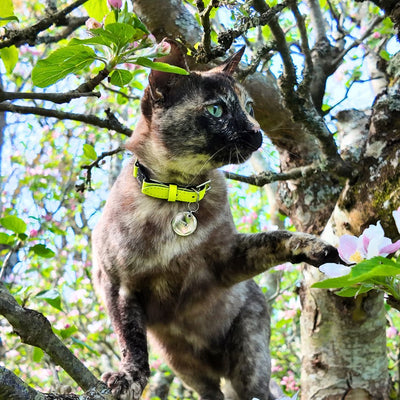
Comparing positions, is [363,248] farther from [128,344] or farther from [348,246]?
[128,344]

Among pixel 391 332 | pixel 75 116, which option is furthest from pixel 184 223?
pixel 391 332

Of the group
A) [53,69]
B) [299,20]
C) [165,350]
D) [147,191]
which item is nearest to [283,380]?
[165,350]

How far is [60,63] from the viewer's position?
1.60 metres

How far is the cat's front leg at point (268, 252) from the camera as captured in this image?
7.57ft

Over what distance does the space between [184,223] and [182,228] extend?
0.11ft

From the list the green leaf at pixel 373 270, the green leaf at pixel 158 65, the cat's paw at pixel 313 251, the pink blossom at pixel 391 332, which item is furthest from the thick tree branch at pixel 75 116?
the pink blossom at pixel 391 332

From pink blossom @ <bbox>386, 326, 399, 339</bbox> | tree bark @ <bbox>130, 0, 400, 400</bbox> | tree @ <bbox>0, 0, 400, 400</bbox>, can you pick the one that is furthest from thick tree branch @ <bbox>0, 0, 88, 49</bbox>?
pink blossom @ <bbox>386, 326, 399, 339</bbox>

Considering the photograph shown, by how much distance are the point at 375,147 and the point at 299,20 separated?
0.99m

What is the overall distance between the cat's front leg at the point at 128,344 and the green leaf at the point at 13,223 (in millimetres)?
570

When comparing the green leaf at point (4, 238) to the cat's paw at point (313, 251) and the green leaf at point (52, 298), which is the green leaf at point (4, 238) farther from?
the cat's paw at point (313, 251)

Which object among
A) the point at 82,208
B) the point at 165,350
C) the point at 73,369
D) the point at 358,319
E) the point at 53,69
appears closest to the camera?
the point at 53,69

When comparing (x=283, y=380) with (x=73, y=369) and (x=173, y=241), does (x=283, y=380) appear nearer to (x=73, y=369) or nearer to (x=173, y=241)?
(x=173, y=241)

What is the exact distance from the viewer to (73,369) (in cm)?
179

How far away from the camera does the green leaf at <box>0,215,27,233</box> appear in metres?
2.64
